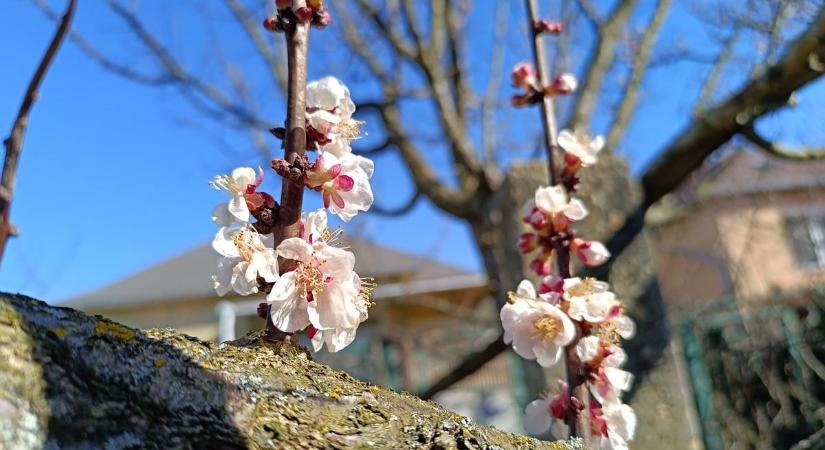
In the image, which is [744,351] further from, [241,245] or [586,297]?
[241,245]

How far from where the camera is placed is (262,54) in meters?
6.22

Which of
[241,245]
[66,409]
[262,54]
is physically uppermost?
[262,54]

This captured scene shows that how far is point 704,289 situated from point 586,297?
11690 millimetres

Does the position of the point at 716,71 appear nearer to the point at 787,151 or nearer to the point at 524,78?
the point at 787,151

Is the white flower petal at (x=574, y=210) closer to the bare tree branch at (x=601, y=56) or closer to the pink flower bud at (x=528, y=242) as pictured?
the pink flower bud at (x=528, y=242)

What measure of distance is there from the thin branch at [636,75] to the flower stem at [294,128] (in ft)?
14.1

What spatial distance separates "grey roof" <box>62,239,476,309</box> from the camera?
13.6m

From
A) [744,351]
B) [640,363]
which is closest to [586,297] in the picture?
[640,363]

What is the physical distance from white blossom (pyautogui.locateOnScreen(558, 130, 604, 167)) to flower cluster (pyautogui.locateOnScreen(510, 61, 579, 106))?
17 cm

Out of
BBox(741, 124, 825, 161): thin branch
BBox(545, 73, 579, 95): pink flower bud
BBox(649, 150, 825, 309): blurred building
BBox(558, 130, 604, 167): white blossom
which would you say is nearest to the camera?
BBox(558, 130, 604, 167): white blossom

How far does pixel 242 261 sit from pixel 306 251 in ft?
0.33

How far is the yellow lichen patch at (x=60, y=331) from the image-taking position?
0.57m

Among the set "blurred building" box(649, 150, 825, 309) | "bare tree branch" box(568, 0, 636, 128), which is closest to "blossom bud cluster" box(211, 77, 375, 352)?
"bare tree branch" box(568, 0, 636, 128)

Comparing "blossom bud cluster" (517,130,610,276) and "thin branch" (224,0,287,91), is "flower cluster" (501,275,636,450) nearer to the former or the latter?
"blossom bud cluster" (517,130,610,276)
